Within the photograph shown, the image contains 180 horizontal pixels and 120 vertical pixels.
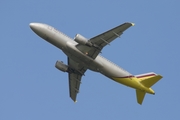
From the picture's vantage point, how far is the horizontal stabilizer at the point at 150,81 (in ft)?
226

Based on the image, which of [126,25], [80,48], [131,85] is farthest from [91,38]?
[131,85]

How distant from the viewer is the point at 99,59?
2808 inches

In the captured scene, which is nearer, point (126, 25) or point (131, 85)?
point (126, 25)

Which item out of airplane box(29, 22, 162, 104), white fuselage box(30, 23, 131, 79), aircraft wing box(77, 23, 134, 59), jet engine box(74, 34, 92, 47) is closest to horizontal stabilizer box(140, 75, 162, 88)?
airplane box(29, 22, 162, 104)

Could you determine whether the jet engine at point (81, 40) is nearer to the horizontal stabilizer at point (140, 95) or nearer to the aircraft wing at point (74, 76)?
the aircraft wing at point (74, 76)

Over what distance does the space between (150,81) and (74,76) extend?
17.6m

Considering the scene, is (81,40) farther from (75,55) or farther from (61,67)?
(61,67)

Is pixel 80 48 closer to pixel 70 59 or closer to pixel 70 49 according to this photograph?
pixel 70 49

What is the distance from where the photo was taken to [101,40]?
221 feet

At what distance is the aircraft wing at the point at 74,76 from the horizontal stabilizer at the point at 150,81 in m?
13.3

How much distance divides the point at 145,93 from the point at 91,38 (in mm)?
15432

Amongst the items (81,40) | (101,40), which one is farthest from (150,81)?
(81,40)

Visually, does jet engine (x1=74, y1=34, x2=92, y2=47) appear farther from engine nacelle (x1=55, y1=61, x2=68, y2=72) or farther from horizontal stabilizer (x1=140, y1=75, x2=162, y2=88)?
horizontal stabilizer (x1=140, y1=75, x2=162, y2=88)

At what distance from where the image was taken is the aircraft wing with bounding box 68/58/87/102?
254 ft
